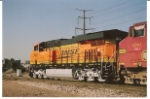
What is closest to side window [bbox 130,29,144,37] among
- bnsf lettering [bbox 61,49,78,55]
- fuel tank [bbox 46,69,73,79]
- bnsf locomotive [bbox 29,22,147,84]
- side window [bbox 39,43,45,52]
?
bnsf locomotive [bbox 29,22,147,84]

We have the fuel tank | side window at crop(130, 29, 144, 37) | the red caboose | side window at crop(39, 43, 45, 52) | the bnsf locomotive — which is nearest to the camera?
the red caboose

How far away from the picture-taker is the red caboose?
5.88m

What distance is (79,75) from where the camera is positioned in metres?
8.17

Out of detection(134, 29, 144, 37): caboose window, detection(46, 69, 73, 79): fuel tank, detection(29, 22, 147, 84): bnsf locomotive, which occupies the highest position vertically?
detection(134, 29, 144, 37): caboose window

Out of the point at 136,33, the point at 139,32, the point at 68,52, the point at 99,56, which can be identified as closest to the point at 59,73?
the point at 68,52

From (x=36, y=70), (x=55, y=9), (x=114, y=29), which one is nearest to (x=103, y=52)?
(x=114, y=29)

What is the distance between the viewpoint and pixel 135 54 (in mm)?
6121

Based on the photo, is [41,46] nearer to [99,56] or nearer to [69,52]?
[69,52]

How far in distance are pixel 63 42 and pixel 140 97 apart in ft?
14.6

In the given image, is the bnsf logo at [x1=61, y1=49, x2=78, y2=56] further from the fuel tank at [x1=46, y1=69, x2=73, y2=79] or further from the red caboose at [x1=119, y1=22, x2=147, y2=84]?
the red caboose at [x1=119, y1=22, x2=147, y2=84]

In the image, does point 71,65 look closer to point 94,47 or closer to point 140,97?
point 94,47

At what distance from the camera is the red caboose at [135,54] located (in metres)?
5.88

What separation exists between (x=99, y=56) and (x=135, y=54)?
4.94ft

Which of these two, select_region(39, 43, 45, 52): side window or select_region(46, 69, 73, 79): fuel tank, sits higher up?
select_region(39, 43, 45, 52): side window
